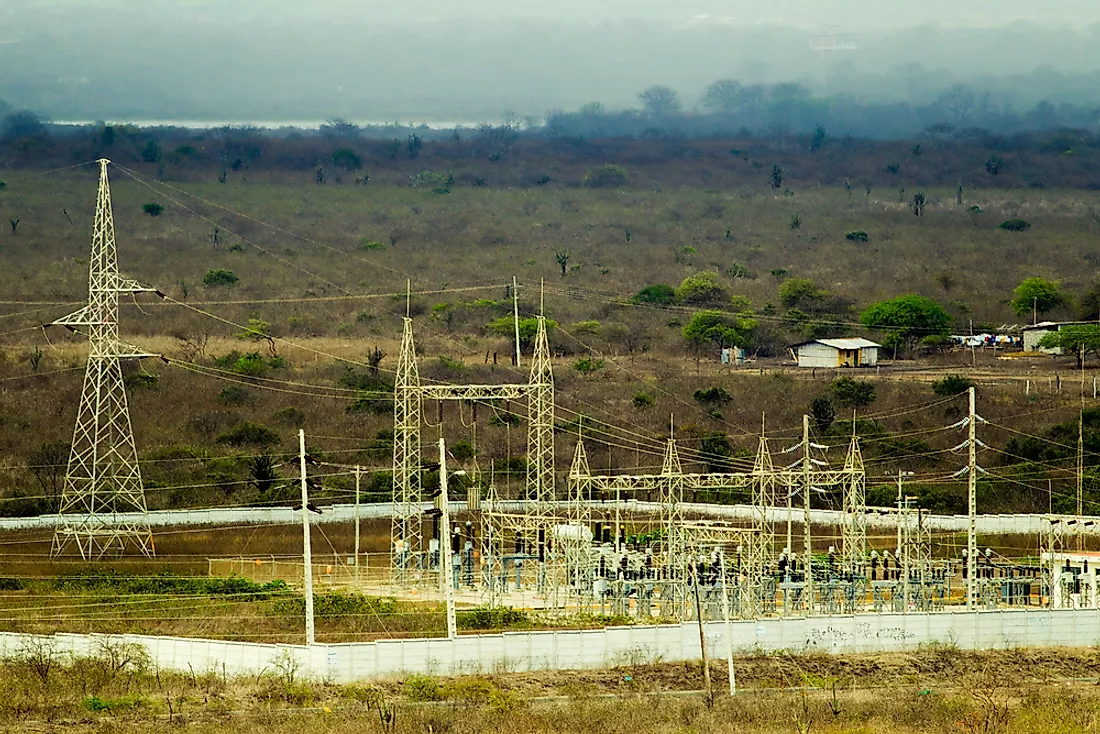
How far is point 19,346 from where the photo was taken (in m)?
112

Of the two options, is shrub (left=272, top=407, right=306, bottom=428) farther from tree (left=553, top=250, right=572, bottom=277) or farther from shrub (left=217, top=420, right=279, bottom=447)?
tree (left=553, top=250, right=572, bottom=277)

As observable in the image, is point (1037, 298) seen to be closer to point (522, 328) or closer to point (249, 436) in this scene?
point (522, 328)

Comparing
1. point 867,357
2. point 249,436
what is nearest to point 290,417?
point 249,436

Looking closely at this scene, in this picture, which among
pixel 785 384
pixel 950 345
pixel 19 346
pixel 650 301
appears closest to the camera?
pixel 785 384

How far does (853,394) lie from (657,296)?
1709 inches

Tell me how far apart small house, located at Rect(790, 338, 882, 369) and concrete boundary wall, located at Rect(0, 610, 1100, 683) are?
6711 cm

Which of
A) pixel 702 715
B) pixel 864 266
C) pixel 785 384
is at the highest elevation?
pixel 864 266

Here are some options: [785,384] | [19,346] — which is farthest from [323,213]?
[785,384]

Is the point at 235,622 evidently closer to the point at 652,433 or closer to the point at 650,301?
the point at 652,433

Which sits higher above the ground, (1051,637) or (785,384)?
(785,384)

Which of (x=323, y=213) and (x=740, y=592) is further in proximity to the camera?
(x=323, y=213)

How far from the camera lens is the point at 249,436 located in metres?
89.5

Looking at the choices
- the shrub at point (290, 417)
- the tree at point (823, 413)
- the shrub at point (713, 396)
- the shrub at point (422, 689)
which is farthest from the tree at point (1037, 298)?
the shrub at point (422, 689)

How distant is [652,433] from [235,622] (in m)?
45.1
